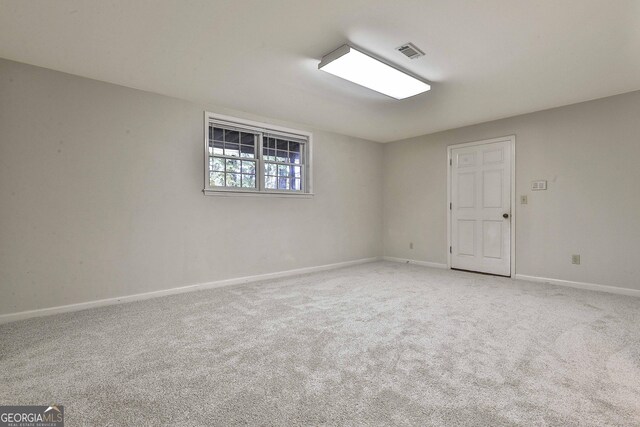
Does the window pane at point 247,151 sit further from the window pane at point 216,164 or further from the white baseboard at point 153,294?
the white baseboard at point 153,294

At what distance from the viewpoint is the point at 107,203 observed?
3.23 meters

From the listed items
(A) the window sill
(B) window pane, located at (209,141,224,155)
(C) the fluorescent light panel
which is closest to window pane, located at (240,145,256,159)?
(B) window pane, located at (209,141,224,155)

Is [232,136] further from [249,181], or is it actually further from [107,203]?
[107,203]

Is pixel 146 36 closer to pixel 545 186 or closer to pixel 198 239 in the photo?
pixel 198 239

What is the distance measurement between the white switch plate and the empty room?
0.22 feet

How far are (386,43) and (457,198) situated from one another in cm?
340

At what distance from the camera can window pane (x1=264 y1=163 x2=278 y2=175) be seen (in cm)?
454

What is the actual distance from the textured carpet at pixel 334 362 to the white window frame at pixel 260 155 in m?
1.50

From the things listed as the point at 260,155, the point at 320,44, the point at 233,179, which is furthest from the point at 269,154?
the point at 320,44

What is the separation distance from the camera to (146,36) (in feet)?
7.95

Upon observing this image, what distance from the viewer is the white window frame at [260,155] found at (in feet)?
12.9

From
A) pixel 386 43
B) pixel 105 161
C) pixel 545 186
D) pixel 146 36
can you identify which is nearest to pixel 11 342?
pixel 105 161

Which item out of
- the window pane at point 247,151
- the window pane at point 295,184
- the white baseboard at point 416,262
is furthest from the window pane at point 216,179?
the white baseboard at point 416,262
